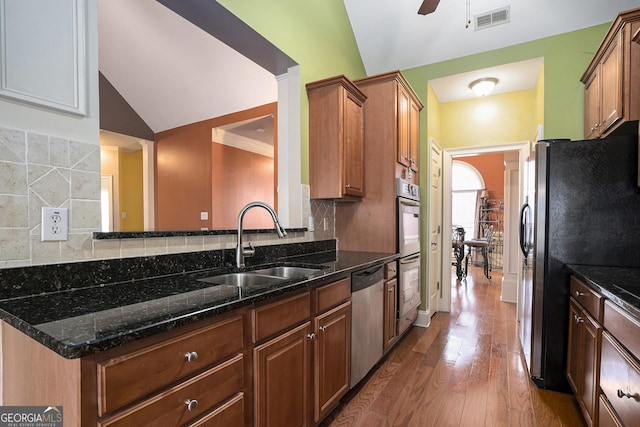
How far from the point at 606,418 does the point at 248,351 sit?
162 centimetres

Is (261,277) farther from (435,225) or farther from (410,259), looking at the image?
(435,225)

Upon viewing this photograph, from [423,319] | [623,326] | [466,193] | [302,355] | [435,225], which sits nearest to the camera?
[623,326]

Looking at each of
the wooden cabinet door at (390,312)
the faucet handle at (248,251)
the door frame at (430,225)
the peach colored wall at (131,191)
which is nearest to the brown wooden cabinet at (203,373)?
the faucet handle at (248,251)

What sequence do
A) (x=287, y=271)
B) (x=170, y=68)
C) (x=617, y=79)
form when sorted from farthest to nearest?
(x=170, y=68) → (x=617, y=79) → (x=287, y=271)

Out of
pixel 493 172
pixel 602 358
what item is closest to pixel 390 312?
pixel 602 358

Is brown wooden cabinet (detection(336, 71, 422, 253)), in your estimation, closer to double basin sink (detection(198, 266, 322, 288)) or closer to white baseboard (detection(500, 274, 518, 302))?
double basin sink (detection(198, 266, 322, 288))

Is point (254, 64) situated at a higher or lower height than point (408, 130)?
higher

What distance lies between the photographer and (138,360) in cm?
85

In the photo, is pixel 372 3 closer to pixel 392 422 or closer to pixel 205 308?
pixel 205 308

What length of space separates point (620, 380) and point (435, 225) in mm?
2605

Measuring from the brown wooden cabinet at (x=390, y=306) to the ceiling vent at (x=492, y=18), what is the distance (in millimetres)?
2525

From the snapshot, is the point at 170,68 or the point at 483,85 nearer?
the point at 483,85

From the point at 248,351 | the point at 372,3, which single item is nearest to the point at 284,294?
the point at 248,351

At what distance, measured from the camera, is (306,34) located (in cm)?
265
